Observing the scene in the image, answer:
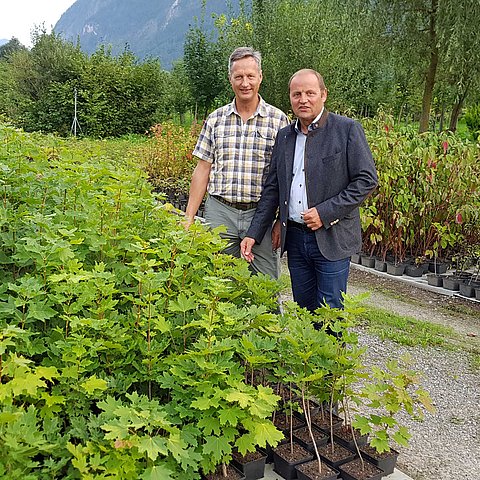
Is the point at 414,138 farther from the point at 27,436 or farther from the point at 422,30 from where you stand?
the point at 422,30

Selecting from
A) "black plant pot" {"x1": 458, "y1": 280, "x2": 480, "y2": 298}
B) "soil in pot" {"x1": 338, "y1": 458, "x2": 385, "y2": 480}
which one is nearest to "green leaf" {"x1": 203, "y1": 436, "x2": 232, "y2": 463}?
"soil in pot" {"x1": 338, "y1": 458, "x2": 385, "y2": 480}

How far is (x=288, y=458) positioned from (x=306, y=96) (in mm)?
1902

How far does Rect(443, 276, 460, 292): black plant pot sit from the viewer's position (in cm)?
659

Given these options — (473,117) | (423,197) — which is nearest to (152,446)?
(423,197)

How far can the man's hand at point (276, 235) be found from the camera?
389cm

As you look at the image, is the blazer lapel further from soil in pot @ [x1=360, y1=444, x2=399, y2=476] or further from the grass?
the grass

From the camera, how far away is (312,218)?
11.1ft

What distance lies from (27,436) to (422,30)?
678 inches

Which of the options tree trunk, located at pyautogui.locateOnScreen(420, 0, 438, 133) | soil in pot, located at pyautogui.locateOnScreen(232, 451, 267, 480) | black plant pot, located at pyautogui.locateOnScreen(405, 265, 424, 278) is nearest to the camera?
soil in pot, located at pyautogui.locateOnScreen(232, 451, 267, 480)

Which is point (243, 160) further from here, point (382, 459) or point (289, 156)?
point (382, 459)

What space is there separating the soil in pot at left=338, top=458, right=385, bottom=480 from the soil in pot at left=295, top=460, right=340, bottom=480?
0.04 m

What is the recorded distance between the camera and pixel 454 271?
279 inches

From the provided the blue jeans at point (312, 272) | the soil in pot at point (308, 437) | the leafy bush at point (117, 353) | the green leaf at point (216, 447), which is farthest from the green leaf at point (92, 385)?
the blue jeans at point (312, 272)

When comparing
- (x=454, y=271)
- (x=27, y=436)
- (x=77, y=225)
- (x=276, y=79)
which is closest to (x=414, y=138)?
(x=454, y=271)
